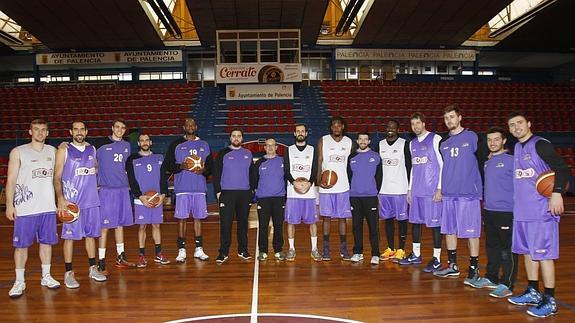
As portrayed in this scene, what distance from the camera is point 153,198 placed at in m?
6.00

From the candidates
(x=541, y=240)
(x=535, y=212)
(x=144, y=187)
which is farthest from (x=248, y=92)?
(x=541, y=240)

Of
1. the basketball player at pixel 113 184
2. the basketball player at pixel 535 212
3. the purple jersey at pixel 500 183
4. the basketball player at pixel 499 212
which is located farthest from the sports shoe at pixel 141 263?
the basketball player at pixel 535 212

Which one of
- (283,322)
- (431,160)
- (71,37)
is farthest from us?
(71,37)

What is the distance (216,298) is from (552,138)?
16.2 metres

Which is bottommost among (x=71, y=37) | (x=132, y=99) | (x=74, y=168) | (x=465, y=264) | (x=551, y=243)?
(x=465, y=264)

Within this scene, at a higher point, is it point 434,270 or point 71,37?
point 71,37

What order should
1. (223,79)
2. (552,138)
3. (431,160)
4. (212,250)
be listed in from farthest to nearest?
(223,79) → (552,138) → (212,250) → (431,160)

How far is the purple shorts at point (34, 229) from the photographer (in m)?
4.93

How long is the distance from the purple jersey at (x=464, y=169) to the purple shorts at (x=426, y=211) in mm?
464

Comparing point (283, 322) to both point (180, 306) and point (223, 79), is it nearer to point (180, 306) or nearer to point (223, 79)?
point (180, 306)

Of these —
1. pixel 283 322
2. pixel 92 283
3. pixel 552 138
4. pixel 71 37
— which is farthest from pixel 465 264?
pixel 71 37

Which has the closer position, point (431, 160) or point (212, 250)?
point (431, 160)

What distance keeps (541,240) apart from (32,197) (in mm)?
5094

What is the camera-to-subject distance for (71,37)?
64.7 feet
